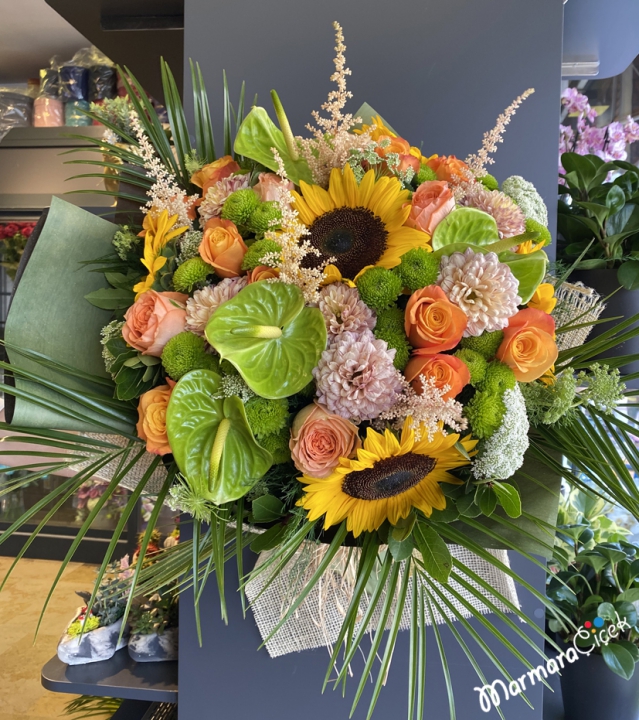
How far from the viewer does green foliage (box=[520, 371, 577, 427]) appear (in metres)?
0.42

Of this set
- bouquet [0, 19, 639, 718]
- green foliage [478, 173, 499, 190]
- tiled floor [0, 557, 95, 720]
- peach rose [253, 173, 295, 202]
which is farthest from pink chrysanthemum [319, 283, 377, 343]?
tiled floor [0, 557, 95, 720]

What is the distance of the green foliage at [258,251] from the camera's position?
0.40 metres

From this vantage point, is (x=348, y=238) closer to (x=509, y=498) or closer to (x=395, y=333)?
(x=395, y=333)

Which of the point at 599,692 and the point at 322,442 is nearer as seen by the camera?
the point at 322,442

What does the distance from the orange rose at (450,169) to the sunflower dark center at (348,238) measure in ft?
0.36

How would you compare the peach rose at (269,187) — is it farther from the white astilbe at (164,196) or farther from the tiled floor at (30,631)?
the tiled floor at (30,631)

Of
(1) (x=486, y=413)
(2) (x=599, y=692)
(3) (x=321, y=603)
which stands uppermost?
(1) (x=486, y=413)

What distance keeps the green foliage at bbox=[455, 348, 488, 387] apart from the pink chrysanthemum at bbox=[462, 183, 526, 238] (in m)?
0.12

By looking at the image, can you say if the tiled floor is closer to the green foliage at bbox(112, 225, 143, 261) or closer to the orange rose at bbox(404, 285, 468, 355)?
the green foliage at bbox(112, 225, 143, 261)

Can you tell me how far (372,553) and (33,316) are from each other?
363 mm

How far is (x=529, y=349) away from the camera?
40 centimetres

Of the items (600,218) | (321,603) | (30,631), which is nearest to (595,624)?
(321,603)

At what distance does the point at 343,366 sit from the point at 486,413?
0.37ft

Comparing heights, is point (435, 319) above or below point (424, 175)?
below
